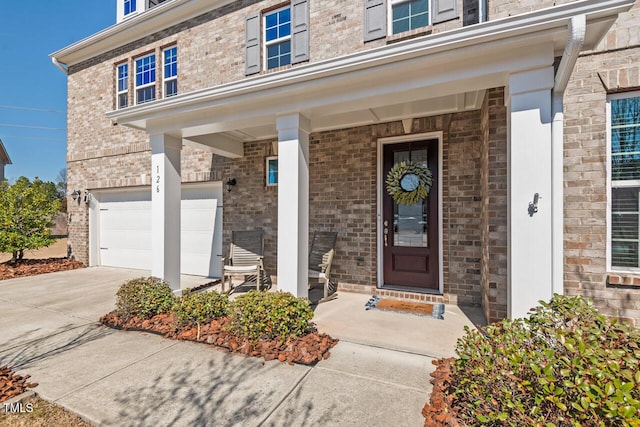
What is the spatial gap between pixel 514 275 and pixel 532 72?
5.79 feet

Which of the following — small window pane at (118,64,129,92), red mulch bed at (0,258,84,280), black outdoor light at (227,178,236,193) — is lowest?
red mulch bed at (0,258,84,280)

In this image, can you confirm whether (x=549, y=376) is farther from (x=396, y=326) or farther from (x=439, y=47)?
(x=439, y=47)

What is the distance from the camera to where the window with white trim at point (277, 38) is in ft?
19.5

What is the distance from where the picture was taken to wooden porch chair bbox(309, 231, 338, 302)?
4656mm

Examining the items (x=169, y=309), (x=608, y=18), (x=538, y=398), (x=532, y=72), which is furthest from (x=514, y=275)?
(x=169, y=309)

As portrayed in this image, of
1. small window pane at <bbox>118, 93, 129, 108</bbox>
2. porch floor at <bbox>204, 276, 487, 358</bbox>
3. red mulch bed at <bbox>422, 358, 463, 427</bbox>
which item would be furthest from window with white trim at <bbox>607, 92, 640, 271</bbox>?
small window pane at <bbox>118, 93, 129, 108</bbox>

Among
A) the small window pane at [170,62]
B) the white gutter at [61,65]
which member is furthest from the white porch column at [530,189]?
the white gutter at [61,65]

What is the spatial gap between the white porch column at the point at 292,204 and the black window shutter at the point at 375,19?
253cm

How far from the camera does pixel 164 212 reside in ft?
14.5

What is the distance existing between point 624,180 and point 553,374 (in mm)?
2798

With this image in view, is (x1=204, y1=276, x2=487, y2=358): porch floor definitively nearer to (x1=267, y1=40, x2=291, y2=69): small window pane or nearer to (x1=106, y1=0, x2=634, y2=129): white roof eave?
(x1=106, y1=0, x2=634, y2=129): white roof eave

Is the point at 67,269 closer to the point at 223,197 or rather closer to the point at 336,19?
the point at 223,197

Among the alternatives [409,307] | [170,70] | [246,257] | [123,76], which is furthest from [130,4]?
[409,307]

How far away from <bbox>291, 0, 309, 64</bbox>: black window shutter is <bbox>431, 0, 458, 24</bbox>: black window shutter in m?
2.22
